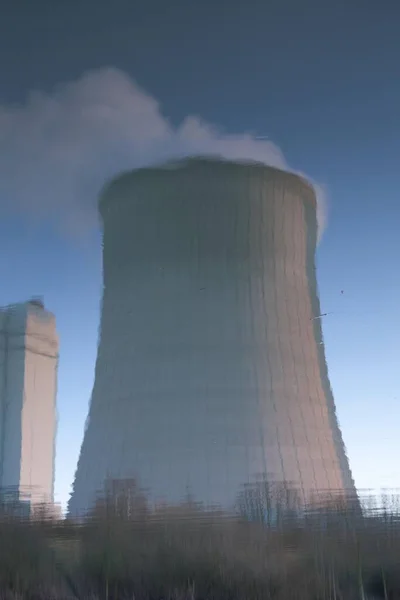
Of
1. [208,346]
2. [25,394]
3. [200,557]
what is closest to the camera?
[200,557]

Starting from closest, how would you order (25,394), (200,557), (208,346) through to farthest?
(200,557)
(208,346)
(25,394)

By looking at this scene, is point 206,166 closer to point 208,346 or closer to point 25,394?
point 208,346

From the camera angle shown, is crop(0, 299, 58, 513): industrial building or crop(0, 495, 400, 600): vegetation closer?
crop(0, 495, 400, 600): vegetation

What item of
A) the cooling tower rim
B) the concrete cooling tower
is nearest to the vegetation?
the concrete cooling tower

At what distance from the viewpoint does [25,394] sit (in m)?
9.03

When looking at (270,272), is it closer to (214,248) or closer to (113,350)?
(214,248)

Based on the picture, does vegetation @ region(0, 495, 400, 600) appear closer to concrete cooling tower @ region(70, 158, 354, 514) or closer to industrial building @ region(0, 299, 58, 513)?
concrete cooling tower @ region(70, 158, 354, 514)

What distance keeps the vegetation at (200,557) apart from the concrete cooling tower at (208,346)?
1.73 m

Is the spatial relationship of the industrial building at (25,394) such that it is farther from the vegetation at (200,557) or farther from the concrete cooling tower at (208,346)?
the vegetation at (200,557)

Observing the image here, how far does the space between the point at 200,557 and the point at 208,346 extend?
113 inches

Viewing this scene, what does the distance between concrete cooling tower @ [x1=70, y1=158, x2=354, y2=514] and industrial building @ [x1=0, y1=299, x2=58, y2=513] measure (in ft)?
6.85

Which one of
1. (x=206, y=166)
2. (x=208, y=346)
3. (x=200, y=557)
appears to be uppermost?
(x=206, y=166)

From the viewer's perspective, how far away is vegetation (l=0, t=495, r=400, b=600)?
3.76 metres

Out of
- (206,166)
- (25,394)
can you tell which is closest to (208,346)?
(206,166)
